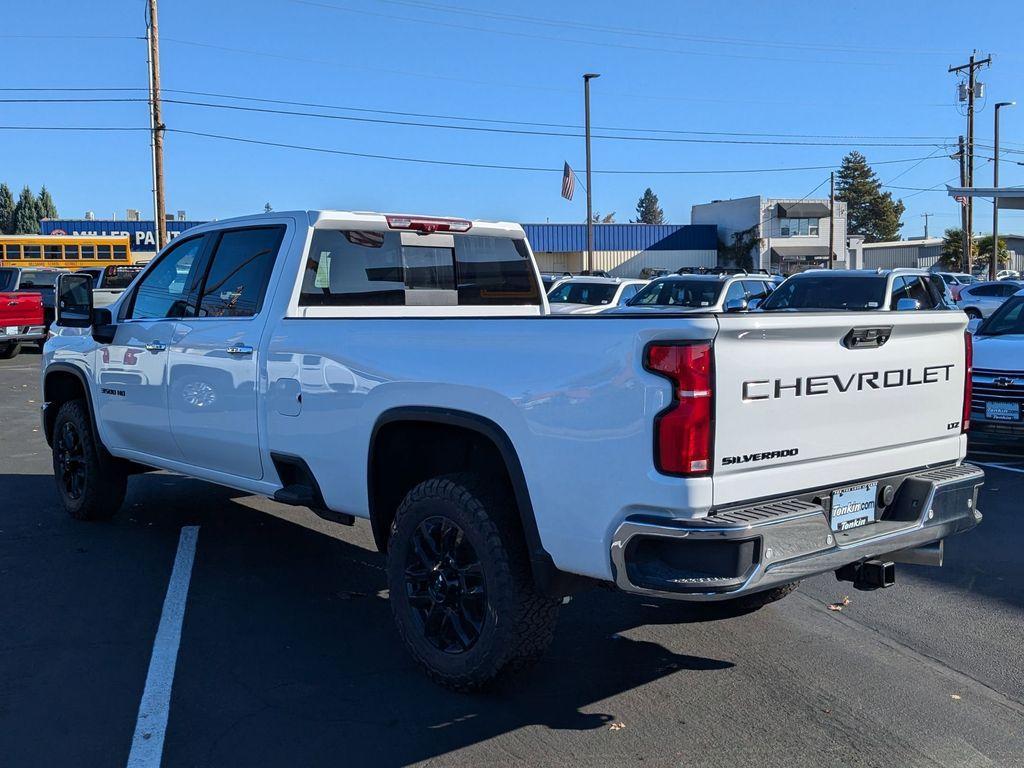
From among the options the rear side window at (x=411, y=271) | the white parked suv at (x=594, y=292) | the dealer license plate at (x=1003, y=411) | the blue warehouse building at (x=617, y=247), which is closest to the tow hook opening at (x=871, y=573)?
the rear side window at (x=411, y=271)

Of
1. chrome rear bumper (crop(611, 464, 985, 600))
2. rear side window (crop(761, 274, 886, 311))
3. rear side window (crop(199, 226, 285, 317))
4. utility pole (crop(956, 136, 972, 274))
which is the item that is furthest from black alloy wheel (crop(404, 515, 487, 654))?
utility pole (crop(956, 136, 972, 274))

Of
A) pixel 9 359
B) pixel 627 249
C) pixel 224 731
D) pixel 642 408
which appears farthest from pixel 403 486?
pixel 627 249

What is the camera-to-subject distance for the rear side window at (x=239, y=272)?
564cm

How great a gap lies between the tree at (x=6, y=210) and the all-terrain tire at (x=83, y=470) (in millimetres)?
110848

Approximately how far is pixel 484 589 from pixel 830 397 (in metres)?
1.57

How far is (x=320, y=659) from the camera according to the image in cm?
477

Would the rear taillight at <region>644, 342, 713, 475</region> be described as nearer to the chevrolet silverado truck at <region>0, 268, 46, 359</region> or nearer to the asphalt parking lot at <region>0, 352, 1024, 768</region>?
the asphalt parking lot at <region>0, 352, 1024, 768</region>

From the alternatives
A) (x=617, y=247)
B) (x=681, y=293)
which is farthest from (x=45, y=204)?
(x=681, y=293)

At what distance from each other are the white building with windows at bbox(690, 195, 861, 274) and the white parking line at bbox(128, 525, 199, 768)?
6302cm

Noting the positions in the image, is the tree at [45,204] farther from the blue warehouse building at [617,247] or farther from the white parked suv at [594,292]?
the white parked suv at [594,292]

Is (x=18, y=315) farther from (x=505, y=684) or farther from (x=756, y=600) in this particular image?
(x=505, y=684)

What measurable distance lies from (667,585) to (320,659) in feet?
6.50

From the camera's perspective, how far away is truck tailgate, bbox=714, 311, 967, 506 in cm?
361

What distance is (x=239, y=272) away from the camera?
229 inches
